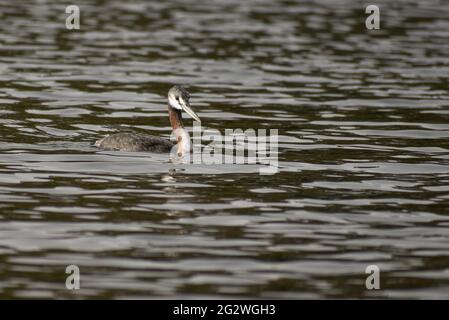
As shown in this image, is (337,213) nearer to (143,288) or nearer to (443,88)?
(143,288)

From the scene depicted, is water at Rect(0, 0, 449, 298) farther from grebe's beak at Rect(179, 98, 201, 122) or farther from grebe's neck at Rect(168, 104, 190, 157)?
grebe's beak at Rect(179, 98, 201, 122)

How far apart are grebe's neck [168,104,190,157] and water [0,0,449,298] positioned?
577mm

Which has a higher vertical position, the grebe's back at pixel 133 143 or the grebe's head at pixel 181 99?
the grebe's head at pixel 181 99

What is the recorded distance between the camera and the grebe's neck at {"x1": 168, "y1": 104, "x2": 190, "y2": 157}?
715 inches

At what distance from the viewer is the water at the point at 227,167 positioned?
11594 millimetres

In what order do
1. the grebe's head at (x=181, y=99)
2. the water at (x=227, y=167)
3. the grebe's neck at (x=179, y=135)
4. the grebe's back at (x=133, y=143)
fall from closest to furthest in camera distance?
the water at (x=227, y=167), the grebe's back at (x=133, y=143), the grebe's neck at (x=179, y=135), the grebe's head at (x=181, y=99)

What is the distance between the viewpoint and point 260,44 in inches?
1215

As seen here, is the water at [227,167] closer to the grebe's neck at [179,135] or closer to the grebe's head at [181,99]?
the grebe's neck at [179,135]

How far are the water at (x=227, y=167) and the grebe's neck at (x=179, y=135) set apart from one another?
A: 0.58 metres

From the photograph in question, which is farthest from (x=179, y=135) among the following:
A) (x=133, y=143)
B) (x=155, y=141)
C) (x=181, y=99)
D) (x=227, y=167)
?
(x=227, y=167)

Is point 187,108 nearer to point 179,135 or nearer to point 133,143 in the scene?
point 179,135

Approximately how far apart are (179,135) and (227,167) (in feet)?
5.10

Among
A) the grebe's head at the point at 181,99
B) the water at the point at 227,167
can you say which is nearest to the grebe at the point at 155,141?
the grebe's head at the point at 181,99

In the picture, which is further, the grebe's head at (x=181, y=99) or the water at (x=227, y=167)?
the grebe's head at (x=181, y=99)
